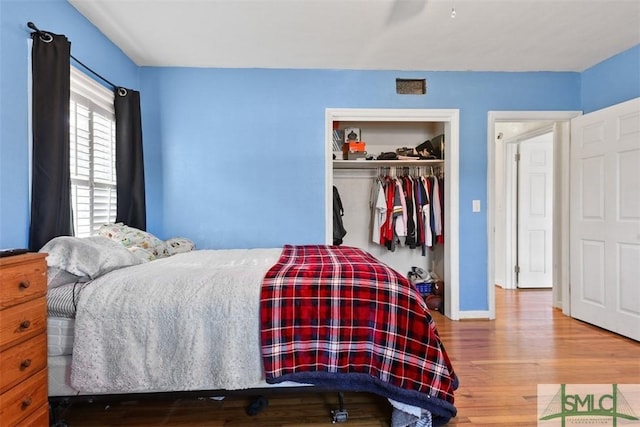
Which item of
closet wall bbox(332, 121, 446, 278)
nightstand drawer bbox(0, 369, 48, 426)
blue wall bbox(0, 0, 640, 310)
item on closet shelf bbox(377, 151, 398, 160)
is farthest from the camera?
closet wall bbox(332, 121, 446, 278)

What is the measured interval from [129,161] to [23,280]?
1.74 meters

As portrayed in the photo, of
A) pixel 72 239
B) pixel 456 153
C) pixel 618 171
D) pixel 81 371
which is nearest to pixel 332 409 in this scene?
pixel 81 371

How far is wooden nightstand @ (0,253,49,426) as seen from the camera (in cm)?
117

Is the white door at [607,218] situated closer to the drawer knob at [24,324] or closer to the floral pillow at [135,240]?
the floral pillow at [135,240]

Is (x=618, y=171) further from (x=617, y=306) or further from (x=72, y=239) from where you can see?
(x=72, y=239)

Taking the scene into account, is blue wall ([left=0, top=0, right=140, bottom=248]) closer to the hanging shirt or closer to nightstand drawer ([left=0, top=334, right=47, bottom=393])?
nightstand drawer ([left=0, top=334, right=47, bottom=393])

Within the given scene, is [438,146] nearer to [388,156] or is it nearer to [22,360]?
[388,156]

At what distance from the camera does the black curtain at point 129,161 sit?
107 inches

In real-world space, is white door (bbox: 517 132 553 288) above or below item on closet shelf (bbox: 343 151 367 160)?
below

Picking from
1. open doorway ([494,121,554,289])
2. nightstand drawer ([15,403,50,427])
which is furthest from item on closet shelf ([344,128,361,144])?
nightstand drawer ([15,403,50,427])

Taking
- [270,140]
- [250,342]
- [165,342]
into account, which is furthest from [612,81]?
[165,342]

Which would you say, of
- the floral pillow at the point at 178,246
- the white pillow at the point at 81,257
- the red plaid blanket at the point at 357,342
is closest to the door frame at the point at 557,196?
the red plaid blanket at the point at 357,342

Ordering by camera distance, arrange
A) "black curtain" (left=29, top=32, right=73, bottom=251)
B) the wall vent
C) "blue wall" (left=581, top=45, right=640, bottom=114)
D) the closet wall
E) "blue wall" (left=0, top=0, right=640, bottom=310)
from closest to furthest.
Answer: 1. "black curtain" (left=29, top=32, right=73, bottom=251)
2. "blue wall" (left=581, top=45, right=640, bottom=114)
3. "blue wall" (left=0, top=0, right=640, bottom=310)
4. the wall vent
5. the closet wall

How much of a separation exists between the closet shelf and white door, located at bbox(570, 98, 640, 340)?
1.30m
